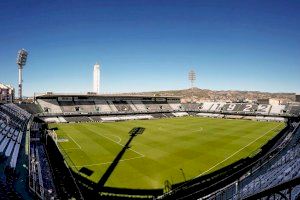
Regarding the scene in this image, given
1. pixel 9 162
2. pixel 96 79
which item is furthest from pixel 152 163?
pixel 96 79

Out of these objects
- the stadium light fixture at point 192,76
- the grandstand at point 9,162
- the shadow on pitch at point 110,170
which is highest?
the stadium light fixture at point 192,76

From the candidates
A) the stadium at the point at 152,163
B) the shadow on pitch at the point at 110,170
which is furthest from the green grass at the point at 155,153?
the shadow on pitch at the point at 110,170

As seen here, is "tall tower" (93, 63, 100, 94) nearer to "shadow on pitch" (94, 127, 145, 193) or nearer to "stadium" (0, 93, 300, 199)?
"stadium" (0, 93, 300, 199)

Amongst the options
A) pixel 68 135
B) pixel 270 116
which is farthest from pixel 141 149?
pixel 270 116

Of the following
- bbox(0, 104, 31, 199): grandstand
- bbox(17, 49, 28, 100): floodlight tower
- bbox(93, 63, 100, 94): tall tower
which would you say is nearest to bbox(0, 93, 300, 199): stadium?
bbox(0, 104, 31, 199): grandstand

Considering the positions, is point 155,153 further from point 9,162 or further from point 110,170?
point 9,162

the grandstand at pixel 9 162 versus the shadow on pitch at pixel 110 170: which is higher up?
the grandstand at pixel 9 162

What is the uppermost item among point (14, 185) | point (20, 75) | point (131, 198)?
point (20, 75)

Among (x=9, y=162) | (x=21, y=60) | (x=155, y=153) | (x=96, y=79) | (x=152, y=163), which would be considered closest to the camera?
(x=9, y=162)

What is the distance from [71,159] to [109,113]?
39.1 meters

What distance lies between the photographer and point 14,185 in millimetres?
12391

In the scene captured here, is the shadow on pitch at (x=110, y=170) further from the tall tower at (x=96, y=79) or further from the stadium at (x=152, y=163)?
the tall tower at (x=96, y=79)

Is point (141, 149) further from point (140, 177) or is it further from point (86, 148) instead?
point (140, 177)

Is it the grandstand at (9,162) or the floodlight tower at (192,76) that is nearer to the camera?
the grandstand at (9,162)
